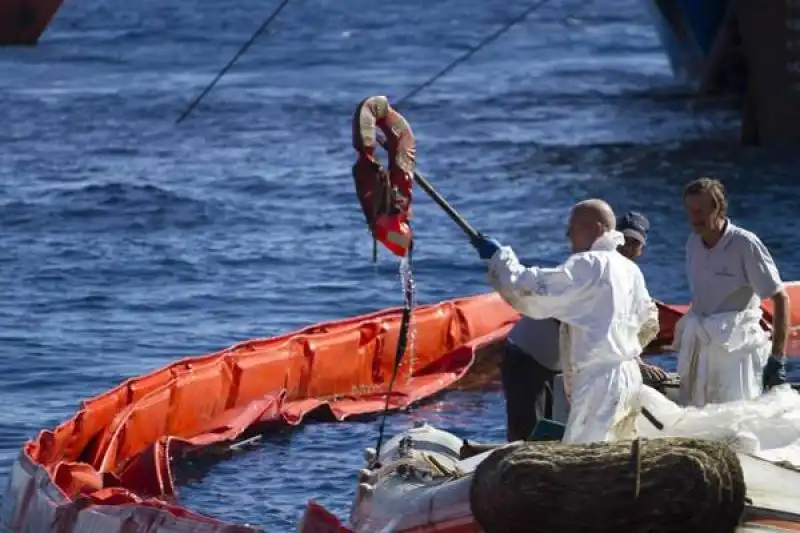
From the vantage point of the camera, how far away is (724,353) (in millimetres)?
12695

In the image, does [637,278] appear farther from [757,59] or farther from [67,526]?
[757,59]

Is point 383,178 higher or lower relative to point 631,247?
higher

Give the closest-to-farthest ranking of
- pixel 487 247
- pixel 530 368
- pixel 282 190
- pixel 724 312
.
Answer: pixel 487 247
pixel 724 312
pixel 530 368
pixel 282 190

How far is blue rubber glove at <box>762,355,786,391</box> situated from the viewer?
1273 cm

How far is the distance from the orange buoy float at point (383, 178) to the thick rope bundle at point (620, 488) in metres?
1.41

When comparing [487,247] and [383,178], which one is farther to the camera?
[383,178]

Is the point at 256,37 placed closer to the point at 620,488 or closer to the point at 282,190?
the point at 620,488

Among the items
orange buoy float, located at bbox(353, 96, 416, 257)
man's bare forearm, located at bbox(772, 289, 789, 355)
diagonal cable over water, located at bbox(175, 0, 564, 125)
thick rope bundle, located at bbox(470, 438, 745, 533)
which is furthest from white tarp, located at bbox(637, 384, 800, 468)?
diagonal cable over water, located at bbox(175, 0, 564, 125)

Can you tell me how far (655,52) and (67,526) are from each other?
42.9 m

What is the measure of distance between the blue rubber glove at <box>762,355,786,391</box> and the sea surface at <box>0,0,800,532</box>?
410 centimetres

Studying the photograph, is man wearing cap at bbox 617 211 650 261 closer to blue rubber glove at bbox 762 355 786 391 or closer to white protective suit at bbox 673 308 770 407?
white protective suit at bbox 673 308 770 407

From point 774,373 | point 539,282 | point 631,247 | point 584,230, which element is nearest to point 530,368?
point 631,247

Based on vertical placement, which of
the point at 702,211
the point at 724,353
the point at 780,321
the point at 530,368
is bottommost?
the point at 530,368

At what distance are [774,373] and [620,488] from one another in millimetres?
2691
